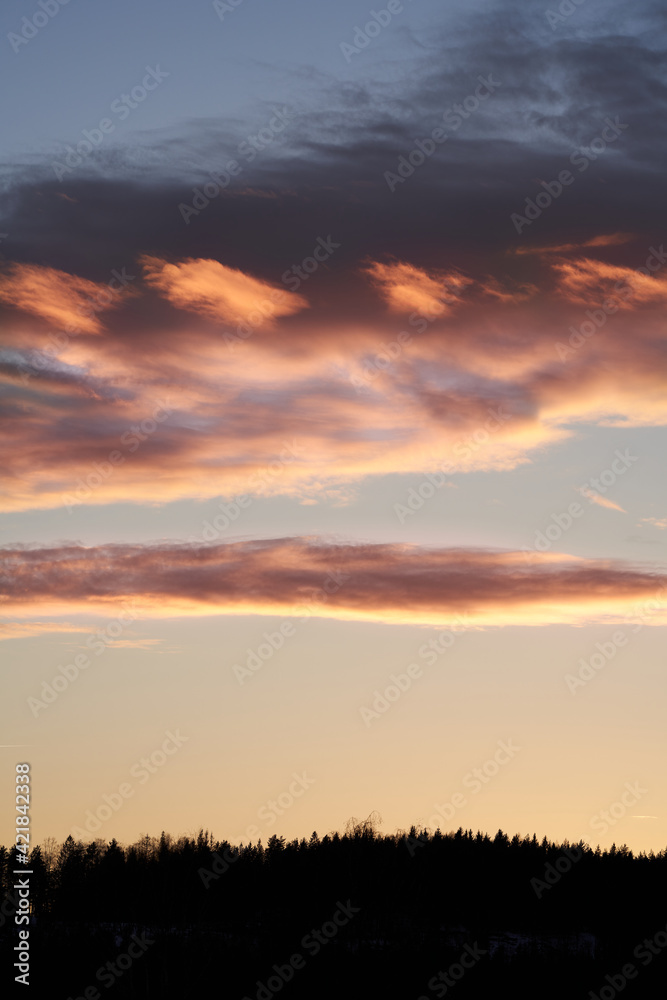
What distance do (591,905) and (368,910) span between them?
42.2 metres

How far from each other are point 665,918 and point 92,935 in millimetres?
91322

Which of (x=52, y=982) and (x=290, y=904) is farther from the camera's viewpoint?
(x=290, y=904)

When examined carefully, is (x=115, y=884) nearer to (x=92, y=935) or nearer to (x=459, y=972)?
(x=92, y=935)

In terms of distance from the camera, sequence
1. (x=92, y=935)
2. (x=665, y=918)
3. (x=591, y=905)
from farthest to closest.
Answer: (x=591, y=905), (x=665, y=918), (x=92, y=935)

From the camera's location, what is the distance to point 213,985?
131250 mm

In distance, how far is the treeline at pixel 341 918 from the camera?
137 meters

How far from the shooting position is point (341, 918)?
164875 mm

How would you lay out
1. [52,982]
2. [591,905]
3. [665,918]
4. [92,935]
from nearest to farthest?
[52,982]
[92,935]
[665,918]
[591,905]

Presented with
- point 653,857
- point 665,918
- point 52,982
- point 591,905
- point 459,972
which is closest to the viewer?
point 52,982

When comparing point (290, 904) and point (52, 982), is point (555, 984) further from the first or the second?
point (52, 982)

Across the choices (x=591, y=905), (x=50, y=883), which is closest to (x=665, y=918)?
(x=591, y=905)

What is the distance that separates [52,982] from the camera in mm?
128750

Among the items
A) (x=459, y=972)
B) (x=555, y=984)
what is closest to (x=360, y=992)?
(x=459, y=972)

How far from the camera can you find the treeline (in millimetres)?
136875
